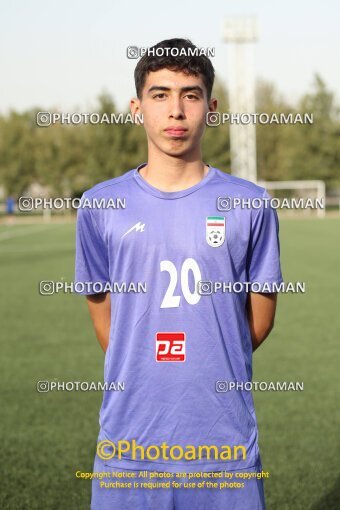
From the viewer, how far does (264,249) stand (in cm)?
273

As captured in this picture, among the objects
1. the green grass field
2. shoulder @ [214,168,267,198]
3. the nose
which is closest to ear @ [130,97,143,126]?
the nose

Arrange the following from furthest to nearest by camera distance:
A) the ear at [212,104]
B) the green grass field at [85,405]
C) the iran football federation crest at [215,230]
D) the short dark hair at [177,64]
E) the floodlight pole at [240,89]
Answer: the floodlight pole at [240,89]
the green grass field at [85,405]
the ear at [212,104]
the short dark hair at [177,64]
the iran football federation crest at [215,230]

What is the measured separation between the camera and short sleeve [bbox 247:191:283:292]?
2.69 metres

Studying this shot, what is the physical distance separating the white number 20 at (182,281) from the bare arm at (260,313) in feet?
0.87

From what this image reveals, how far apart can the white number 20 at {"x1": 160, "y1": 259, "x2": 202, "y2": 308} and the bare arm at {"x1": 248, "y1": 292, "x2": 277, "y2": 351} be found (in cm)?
27

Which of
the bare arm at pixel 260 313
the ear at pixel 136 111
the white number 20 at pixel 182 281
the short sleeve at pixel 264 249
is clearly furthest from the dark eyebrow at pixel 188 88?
the bare arm at pixel 260 313

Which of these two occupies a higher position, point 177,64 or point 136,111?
point 177,64

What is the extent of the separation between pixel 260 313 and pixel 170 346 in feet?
1.37

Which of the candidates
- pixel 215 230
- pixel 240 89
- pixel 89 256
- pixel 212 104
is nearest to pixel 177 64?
pixel 212 104

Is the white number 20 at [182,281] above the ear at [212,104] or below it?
below

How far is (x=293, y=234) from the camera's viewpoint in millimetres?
34094

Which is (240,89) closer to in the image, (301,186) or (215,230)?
(301,186)

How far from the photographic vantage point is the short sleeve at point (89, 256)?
276 centimetres

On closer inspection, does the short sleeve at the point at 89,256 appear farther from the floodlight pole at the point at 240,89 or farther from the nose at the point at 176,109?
the floodlight pole at the point at 240,89
